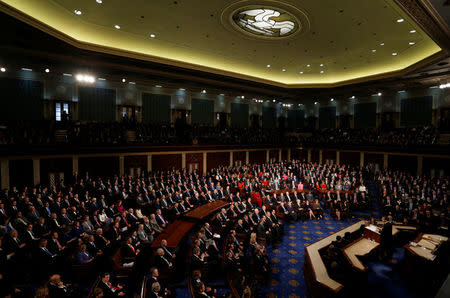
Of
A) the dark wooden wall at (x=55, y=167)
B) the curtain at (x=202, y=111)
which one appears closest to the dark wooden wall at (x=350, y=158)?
the curtain at (x=202, y=111)

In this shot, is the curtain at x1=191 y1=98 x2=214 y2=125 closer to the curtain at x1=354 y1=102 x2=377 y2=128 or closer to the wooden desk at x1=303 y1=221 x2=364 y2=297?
the curtain at x1=354 y1=102 x2=377 y2=128

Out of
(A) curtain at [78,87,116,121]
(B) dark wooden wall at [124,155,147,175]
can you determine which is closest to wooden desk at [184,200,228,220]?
(B) dark wooden wall at [124,155,147,175]

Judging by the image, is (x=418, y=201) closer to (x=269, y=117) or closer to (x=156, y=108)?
(x=269, y=117)

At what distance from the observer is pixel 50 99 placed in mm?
14523

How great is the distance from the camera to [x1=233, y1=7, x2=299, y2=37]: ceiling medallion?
369 inches

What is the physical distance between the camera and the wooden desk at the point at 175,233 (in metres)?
6.89

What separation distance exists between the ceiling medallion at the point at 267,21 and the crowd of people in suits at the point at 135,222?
809 cm

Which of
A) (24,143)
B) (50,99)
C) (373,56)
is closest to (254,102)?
(373,56)

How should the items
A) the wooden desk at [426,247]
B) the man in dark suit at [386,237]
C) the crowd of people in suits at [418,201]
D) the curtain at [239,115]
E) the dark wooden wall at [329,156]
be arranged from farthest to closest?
1. the curtain at [239,115]
2. the dark wooden wall at [329,156]
3. the crowd of people in suits at [418,201]
4. the man in dark suit at [386,237]
5. the wooden desk at [426,247]

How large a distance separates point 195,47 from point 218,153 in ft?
28.4

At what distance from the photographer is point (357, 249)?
268 inches

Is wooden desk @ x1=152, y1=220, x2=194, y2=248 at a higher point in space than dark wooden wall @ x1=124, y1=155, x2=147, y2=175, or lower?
lower

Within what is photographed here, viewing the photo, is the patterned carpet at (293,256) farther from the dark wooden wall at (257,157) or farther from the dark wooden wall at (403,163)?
the dark wooden wall at (257,157)

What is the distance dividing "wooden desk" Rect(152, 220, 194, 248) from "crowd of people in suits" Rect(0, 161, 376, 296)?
0.27m
